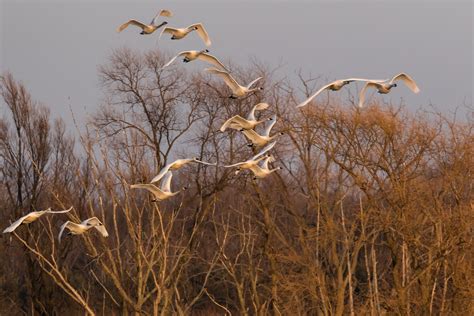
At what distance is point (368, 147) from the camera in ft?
73.2

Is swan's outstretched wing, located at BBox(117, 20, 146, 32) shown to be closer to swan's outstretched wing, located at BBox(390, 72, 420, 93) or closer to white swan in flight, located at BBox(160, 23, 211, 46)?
white swan in flight, located at BBox(160, 23, 211, 46)

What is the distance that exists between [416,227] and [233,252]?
17.6 metres

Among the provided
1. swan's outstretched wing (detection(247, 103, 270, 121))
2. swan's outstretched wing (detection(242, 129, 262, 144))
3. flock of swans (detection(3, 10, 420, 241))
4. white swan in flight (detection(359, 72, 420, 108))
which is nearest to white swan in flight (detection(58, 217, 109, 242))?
flock of swans (detection(3, 10, 420, 241))

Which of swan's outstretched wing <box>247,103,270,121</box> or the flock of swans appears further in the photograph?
swan's outstretched wing <box>247,103,270,121</box>

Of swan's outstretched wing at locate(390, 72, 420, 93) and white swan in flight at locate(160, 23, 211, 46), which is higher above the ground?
white swan in flight at locate(160, 23, 211, 46)

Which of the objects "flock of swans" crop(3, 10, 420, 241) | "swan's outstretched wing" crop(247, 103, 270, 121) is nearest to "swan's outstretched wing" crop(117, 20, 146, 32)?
"flock of swans" crop(3, 10, 420, 241)

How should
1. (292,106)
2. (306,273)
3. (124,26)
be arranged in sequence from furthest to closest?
(292,106) < (306,273) < (124,26)

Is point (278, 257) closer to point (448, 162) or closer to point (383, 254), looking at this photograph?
point (448, 162)

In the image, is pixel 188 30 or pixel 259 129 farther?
pixel 259 129

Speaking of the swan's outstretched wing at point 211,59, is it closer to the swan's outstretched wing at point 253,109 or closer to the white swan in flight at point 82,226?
the swan's outstretched wing at point 253,109

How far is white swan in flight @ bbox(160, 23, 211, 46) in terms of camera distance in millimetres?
12195

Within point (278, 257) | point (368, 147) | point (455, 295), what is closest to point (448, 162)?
point (368, 147)

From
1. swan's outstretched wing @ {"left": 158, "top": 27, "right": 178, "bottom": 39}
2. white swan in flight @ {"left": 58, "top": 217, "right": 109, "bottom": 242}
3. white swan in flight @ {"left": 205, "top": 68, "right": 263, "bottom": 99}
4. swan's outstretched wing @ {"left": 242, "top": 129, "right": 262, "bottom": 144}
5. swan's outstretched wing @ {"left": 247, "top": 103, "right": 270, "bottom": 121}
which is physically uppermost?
swan's outstretched wing @ {"left": 158, "top": 27, "right": 178, "bottom": 39}

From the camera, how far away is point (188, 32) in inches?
488
